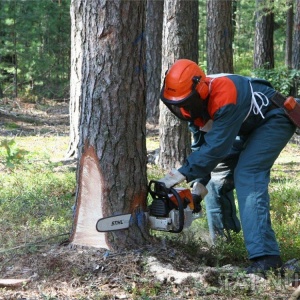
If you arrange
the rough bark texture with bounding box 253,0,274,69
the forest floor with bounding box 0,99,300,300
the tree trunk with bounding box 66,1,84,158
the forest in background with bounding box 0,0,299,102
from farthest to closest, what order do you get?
1. the forest in background with bounding box 0,0,299,102
2. the rough bark texture with bounding box 253,0,274,69
3. the tree trunk with bounding box 66,1,84,158
4. the forest floor with bounding box 0,99,300,300

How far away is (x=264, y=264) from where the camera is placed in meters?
4.23

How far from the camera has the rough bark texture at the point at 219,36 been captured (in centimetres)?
1041

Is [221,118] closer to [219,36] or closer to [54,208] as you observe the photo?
[54,208]

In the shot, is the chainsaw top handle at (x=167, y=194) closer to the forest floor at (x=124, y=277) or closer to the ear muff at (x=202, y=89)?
the forest floor at (x=124, y=277)

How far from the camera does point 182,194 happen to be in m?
4.38

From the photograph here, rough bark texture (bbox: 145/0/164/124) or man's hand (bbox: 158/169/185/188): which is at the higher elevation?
rough bark texture (bbox: 145/0/164/124)

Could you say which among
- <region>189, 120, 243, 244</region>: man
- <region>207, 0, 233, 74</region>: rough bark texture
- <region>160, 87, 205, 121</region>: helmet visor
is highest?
<region>207, 0, 233, 74</region>: rough bark texture

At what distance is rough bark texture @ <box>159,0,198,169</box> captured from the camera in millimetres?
7934

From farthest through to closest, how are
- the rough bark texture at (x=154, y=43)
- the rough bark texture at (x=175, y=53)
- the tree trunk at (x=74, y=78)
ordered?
the rough bark texture at (x=154, y=43)
the tree trunk at (x=74, y=78)
the rough bark texture at (x=175, y=53)

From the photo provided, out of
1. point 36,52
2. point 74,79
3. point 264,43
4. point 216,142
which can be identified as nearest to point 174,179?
point 216,142

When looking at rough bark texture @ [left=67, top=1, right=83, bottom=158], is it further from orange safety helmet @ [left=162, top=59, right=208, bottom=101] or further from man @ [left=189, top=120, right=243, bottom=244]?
orange safety helmet @ [left=162, top=59, right=208, bottom=101]

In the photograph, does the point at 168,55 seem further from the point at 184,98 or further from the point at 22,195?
the point at 184,98

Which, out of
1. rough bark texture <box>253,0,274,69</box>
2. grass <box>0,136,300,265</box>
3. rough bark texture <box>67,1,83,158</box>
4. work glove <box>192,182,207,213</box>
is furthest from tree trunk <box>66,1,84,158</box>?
rough bark texture <box>253,0,274,69</box>

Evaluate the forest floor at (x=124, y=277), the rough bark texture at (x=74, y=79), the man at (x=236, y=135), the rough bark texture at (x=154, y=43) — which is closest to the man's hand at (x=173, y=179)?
the man at (x=236, y=135)
